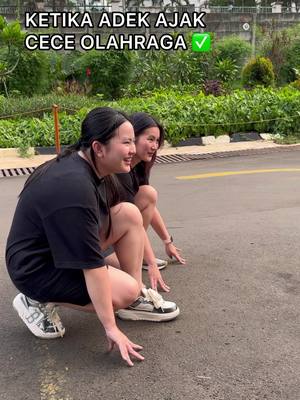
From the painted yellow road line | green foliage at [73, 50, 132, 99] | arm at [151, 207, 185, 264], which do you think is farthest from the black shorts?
green foliage at [73, 50, 132, 99]

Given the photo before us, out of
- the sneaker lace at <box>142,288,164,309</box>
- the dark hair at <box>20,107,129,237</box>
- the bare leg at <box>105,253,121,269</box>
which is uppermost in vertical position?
the dark hair at <box>20,107,129,237</box>

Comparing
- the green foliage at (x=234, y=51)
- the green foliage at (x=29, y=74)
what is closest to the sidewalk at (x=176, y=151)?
the green foliage at (x=29, y=74)

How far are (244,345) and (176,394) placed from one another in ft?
1.93

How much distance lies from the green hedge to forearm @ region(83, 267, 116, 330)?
25.1ft

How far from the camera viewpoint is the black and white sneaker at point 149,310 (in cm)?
320

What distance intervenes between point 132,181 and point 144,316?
939 millimetres

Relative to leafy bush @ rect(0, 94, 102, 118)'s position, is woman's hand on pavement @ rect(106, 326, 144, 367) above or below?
below

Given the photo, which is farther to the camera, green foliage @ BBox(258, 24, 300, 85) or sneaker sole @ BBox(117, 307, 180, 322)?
green foliage @ BBox(258, 24, 300, 85)

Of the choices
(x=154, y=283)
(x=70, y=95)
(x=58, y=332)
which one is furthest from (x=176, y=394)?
(x=70, y=95)

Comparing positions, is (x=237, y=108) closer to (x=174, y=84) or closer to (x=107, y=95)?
(x=174, y=84)

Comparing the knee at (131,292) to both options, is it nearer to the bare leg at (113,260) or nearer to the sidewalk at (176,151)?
the bare leg at (113,260)

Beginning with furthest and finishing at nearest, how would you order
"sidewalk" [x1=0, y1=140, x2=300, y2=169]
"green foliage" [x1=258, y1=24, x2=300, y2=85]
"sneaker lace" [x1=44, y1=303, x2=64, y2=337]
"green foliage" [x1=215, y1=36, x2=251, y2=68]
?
1. "green foliage" [x1=258, y1=24, x2=300, y2=85]
2. "green foliage" [x1=215, y1=36, x2=251, y2=68]
3. "sidewalk" [x1=0, y1=140, x2=300, y2=169]
4. "sneaker lace" [x1=44, y1=303, x2=64, y2=337]

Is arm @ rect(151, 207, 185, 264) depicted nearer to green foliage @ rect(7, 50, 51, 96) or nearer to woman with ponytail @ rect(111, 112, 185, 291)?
woman with ponytail @ rect(111, 112, 185, 291)

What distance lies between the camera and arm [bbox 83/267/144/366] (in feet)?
8.34
